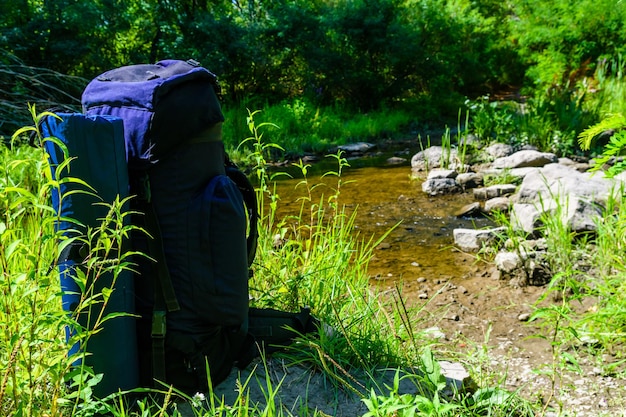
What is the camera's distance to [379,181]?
693cm

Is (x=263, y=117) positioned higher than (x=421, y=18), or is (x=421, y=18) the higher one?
(x=421, y=18)

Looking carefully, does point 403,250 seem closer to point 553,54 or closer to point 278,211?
point 278,211

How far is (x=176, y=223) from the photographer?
178 centimetres

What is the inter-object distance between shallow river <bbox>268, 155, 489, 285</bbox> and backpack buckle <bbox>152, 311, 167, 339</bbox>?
185 centimetres

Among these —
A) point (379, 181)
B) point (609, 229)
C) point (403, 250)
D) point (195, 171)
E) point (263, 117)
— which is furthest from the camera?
point (263, 117)

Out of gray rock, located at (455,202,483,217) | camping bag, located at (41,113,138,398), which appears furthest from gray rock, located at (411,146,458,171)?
camping bag, located at (41,113,138,398)

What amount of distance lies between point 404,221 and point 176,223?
12.3 feet

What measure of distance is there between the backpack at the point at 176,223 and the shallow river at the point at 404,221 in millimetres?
1726

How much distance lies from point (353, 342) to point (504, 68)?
18374 millimetres

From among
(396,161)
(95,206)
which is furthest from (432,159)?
(95,206)

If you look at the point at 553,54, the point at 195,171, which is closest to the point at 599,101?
the point at 553,54

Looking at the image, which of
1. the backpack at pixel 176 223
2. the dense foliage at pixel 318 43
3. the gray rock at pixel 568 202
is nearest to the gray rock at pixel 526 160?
the gray rock at pixel 568 202

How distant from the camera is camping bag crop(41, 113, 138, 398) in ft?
5.19

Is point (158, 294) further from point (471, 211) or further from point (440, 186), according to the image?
point (440, 186)
